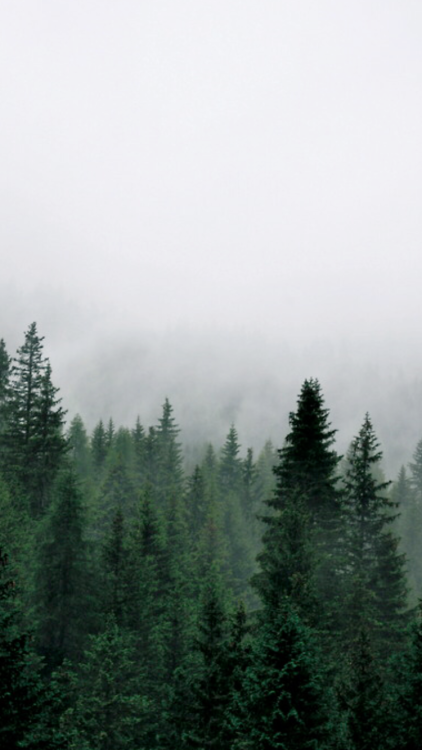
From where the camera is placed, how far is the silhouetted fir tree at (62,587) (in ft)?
85.5

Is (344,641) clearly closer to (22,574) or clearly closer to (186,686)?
(186,686)

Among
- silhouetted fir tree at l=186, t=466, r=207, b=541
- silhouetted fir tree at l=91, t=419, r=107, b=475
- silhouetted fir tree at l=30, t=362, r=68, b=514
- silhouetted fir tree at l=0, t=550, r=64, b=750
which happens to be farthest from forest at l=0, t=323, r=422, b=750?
silhouetted fir tree at l=91, t=419, r=107, b=475

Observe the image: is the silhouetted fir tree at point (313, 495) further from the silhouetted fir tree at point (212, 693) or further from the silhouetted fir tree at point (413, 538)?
the silhouetted fir tree at point (413, 538)

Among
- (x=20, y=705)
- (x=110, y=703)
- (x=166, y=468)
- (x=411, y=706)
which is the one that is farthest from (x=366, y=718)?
(x=166, y=468)

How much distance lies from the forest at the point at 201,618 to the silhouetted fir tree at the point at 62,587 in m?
0.08

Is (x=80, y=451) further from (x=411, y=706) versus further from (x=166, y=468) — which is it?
(x=411, y=706)

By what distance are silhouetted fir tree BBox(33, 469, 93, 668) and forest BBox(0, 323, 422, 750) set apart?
0.08 meters

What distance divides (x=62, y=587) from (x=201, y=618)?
37.1 feet

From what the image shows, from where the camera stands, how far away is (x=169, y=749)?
17.1 m

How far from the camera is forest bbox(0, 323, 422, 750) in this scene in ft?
43.9

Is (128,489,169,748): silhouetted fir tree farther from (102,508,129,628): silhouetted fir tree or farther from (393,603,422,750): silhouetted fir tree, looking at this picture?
(393,603,422,750): silhouetted fir tree

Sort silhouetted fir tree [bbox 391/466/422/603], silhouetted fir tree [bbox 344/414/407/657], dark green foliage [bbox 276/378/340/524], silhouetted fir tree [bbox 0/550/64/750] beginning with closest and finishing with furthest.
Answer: silhouetted fir tree [bbox 0/550/64/750]
dark green foliage [bbox 276/378/340/524]
silhouetted fir tree [bbox 344/414/407/657]
silhouetted fir tree [bbox 391/466/422/603]

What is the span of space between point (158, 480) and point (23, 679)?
51087 mm

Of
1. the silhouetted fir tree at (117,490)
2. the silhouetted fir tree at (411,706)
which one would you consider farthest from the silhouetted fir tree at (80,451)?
the silhouetted fir tree at (411,706)
